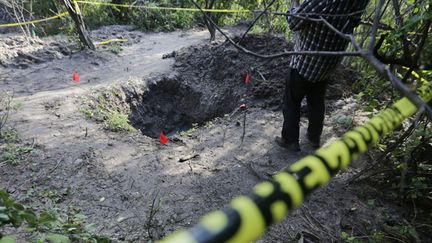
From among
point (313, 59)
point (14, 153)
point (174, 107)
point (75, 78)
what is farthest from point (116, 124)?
point (313, 59)

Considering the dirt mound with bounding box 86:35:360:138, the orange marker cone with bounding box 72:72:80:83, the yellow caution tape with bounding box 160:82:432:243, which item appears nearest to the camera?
the yellow caution tape with bounding box 160:82:432:243

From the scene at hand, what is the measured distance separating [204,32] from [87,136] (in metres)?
7.11

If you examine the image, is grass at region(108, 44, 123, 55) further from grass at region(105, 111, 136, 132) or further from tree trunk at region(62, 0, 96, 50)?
grass at region(105, 111, 136, 132)

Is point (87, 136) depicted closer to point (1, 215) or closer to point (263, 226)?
point (1, 215)

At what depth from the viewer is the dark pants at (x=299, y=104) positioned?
9.82 ft

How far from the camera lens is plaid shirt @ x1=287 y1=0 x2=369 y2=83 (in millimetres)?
2469

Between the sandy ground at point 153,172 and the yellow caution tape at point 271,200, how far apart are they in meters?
1.40

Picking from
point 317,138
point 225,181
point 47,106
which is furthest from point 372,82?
point 47,106

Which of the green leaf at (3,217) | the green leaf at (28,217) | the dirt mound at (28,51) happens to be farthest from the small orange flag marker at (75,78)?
the green leaf at (3,217)

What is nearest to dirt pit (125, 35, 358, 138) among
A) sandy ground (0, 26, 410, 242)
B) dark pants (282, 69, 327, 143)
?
sandy ground (0, 26, 410, 242)

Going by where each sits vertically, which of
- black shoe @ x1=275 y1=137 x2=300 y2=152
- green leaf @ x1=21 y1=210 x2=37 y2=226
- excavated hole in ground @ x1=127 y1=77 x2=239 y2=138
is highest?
green leaf @ x1=21 y1=210 x2=37 y2=226

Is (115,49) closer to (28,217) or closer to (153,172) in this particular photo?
(153,172)

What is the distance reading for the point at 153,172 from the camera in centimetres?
311

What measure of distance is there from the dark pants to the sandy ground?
0.28m
